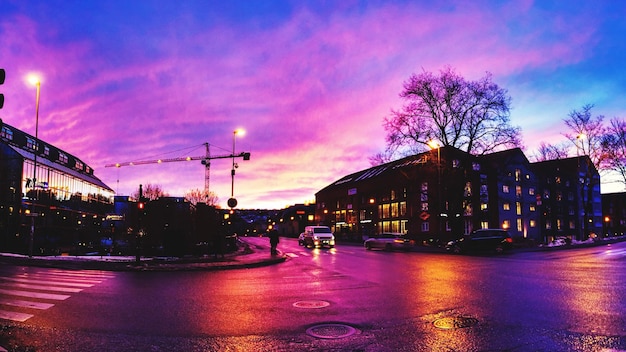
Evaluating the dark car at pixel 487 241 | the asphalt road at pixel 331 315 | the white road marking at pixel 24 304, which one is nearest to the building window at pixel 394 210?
the dark car at pixel 487 241

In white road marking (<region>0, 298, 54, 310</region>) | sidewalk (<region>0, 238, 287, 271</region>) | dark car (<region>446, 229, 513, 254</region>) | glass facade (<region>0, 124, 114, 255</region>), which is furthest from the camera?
glass facade (<region>0, 124, 114, 255</region>)

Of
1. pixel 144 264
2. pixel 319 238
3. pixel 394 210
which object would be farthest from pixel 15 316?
pixel 394 210

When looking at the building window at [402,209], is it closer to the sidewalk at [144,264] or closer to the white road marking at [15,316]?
the sidewalk at [144,264]

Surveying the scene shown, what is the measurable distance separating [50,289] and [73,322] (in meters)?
5.00

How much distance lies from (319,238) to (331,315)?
1272 inches

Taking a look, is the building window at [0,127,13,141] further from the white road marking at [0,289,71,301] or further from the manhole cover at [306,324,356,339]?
the manhole cover at [306,324,356,339]

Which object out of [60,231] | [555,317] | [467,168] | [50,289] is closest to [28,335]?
[50,289]

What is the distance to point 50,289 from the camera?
12289 mm

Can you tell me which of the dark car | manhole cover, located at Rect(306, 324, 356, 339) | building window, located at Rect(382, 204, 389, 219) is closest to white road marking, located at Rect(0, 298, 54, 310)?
manhole cover, located at Rect(306, 324, 356, 339)

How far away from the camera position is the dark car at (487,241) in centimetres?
3117

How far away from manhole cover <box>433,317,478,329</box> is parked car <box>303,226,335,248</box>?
107 ft

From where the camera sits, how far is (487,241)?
31594 millimetres

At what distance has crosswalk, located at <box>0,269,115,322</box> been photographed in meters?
9.18

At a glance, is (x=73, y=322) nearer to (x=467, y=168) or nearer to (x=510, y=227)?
(x=467, y=168)
